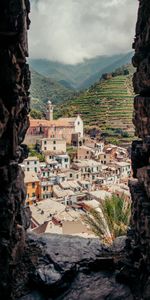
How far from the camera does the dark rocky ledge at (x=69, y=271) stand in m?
10.2

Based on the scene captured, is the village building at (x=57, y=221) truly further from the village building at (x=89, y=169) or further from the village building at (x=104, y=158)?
the village building at (x=104, y=158)

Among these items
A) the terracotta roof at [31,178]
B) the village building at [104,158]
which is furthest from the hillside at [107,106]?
the terracotta roof at [31,178]

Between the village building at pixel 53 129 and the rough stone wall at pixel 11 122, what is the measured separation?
5715 cm

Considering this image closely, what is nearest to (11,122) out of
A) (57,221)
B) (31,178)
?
(57,221)

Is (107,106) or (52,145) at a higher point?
(107,106)

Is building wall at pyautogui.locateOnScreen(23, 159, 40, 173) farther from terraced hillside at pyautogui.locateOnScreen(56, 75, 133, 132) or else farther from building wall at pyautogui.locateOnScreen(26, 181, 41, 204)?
terraced hillside at pyautogui.locateOnScreen(56, 75, 133, 132)

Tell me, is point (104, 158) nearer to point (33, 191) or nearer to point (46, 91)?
point (33, 191)

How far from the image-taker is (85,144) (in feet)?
238

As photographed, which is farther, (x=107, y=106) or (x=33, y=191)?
(x=107, y=106)

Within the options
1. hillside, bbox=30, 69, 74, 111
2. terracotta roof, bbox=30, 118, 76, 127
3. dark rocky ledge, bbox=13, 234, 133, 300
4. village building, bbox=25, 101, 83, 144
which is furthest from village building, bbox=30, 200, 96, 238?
hillside, bbox=30, 69, 74, 111

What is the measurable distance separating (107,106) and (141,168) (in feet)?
290

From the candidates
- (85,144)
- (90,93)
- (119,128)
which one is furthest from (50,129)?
(90,93)

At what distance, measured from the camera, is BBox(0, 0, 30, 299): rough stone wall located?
9055 mm

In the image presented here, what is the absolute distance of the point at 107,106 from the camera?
97.6m
